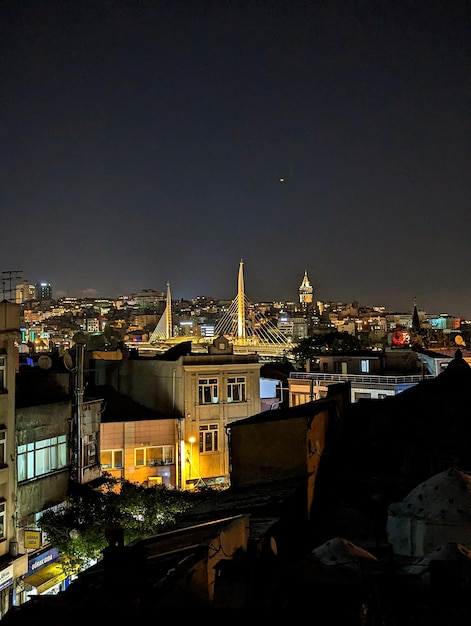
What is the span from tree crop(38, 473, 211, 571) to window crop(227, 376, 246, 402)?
443 inches

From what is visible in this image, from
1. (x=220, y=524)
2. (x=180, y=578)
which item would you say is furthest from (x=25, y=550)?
(x=180, y=578)

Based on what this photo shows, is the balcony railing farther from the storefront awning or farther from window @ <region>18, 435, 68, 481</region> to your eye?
the storefront awning

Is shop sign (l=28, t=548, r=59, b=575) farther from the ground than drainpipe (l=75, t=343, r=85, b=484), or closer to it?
closer to it

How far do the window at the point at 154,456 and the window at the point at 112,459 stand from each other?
0.69m

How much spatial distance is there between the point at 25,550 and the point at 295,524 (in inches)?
398

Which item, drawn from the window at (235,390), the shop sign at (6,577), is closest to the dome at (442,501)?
the shop sign at (6,577)

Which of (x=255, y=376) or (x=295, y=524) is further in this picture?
(x=255, y=376)

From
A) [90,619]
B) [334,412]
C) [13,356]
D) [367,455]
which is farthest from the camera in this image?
[13,356]

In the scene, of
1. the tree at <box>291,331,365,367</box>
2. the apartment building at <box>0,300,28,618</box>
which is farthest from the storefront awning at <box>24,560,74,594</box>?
the tree at <box>291,331,365,367</box>

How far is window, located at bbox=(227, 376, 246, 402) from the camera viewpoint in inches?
1266

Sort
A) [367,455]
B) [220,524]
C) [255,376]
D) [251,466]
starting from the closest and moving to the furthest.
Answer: [220,524] < [251,466] < [367,455] < [255,376]

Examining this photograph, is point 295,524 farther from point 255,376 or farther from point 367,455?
point 255,376

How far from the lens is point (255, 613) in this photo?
26.2 feet

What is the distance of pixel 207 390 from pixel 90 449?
8.31m
